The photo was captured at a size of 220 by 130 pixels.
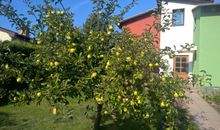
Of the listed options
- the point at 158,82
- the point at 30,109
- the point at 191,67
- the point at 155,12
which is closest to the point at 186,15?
the point at 191,67

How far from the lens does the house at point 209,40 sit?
58.9ft

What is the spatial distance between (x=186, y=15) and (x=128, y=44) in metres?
17.9

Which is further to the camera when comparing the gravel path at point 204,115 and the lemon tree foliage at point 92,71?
the gravel path at point 204,115

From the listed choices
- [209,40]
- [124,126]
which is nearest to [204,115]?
[124,126]

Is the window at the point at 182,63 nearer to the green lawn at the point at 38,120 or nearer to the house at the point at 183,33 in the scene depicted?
the house at the point at 183,33

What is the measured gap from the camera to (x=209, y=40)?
1827 centimetres

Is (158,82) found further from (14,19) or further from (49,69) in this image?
(14,19)

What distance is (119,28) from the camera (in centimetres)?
574

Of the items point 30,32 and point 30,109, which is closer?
point 30,32

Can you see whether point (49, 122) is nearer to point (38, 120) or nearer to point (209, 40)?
point (38, 120)

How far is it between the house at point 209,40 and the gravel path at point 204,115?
16.6 ft

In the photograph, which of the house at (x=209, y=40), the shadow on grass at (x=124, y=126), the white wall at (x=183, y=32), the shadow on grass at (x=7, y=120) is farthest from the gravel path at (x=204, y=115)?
the white wall at (x=183, y=32)

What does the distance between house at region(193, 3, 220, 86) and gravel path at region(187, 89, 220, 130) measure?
16.6 ft

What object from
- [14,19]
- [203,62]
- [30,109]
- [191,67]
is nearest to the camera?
[14,19]
